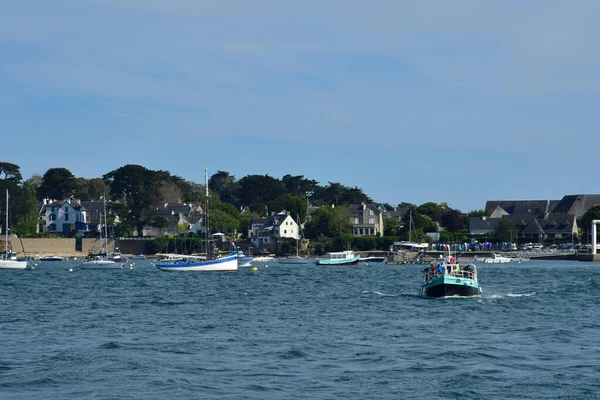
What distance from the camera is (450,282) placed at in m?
49.6

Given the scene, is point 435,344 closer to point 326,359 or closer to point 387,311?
point 326,359

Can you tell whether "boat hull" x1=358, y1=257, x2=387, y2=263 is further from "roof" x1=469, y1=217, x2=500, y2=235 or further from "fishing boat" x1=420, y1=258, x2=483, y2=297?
"fishing boat" x1=420, y1=258, x2=483, y2=297

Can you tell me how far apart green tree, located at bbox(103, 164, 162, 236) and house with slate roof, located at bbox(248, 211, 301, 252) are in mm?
17868

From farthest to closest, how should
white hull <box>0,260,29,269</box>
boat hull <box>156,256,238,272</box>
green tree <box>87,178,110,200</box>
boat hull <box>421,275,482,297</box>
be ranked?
green tree <box>87,178,110,200</box> < white hull <box>0,260,29,269</box> < boat hull <box>156,256,238,272</box> < boat hull <box>421,275,482,297</box>

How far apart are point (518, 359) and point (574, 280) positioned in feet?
162

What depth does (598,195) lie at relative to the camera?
572ft

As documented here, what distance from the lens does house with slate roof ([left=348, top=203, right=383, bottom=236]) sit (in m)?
164

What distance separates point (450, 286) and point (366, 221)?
11478 centimetres

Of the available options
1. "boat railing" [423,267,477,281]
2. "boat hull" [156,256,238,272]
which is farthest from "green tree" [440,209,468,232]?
"boat railing" [423,267,477,281]

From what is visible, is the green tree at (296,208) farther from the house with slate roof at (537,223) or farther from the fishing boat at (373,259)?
the fishing boat at (373,259)

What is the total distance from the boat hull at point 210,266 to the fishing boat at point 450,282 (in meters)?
38.8

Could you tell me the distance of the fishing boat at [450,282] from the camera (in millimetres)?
49781

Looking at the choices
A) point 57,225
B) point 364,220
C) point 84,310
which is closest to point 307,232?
point 364,220

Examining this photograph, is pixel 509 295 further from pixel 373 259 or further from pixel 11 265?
pixel 373 259
